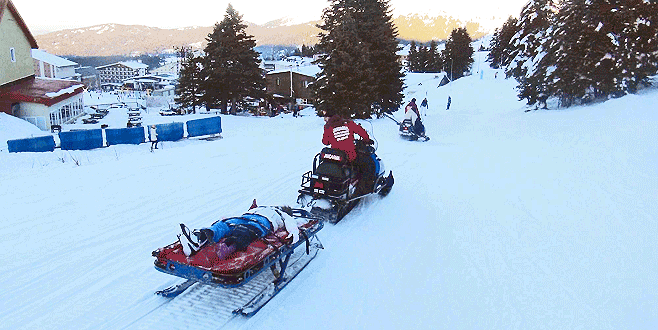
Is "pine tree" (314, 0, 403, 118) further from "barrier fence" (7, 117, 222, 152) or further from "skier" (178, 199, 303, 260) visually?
"skier" (178, 199, 303, 260)

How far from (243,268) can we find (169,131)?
14588 millimetres

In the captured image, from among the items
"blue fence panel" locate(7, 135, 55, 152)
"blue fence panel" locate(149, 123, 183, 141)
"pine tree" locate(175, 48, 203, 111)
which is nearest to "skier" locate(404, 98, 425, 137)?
"blue fence panel" locate(149, 123, 183, 141)

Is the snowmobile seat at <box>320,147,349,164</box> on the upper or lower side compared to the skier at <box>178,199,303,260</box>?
upper

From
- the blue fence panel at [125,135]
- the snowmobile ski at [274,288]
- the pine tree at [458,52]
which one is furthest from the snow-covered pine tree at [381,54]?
the pine tree at [458,52]

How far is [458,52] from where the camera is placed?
230 ft

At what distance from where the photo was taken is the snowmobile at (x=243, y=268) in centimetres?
428

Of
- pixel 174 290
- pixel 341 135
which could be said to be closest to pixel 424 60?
pixel 341 135

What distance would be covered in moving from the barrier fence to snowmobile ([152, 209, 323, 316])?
13107mm

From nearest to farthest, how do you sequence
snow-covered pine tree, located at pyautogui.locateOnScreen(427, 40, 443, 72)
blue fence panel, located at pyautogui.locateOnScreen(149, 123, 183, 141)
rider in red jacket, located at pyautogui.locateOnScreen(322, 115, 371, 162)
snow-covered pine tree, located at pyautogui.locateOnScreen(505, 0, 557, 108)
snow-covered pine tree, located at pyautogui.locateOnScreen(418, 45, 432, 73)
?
rider in red jacket, located at pyautogui.locateOnScreen(322, 115, 371, 162) < blue fence panel, located at pyautogui.locateOnScreen(149, 123, 183, 141) < snow-covered pine tree, located at pyautogui.locateOnScreen(505, 0, 557, 108) < snow-covered pine tree, located at pyautogui.locateOnScreen(427, 40, 443, 72) < snow-covered pine tree, located at pyautogui.locateOnScreen(418, 45, 432, 73)

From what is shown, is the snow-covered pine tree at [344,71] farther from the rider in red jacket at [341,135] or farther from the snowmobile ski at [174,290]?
the snowmobile ski at [174,290]

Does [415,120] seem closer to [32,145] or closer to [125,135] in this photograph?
[125,135]

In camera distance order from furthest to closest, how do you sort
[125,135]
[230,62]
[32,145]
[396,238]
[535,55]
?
[230,62], [535,55], [125,135], [32,145], [396,238]

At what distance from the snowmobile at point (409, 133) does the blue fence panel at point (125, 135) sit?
10.2m

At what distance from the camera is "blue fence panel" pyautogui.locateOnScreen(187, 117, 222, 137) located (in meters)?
18.3
